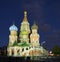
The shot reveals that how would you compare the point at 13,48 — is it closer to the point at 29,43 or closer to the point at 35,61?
the point at 29,43

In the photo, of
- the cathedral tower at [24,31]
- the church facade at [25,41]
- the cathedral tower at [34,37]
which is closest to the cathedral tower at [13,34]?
the church facade at [25,41]

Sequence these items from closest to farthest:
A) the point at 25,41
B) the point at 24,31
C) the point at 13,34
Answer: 1. the point at 25,41
2. the point at 24,31
3. the point at 13,34

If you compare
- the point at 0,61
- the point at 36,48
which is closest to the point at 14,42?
the point at 36,48

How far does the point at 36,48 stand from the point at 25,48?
4936 millimetres

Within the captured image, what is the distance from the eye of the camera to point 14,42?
3775 inches

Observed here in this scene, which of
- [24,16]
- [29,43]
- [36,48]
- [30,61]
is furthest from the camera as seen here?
[24,16]

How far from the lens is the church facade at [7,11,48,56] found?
90875 millimetres

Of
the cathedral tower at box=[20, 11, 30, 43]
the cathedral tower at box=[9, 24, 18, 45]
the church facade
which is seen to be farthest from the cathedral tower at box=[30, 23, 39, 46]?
the cathedral tower at box=[9, 24, 18, 45]

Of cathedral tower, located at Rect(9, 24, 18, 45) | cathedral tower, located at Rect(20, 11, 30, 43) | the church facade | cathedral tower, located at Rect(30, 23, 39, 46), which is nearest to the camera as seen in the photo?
the church facade

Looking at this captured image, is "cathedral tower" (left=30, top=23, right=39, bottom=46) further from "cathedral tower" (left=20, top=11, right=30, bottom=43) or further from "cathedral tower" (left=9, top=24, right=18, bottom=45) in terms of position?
"cathedral tower" (left=9, top=24, right=18, bottom=45)

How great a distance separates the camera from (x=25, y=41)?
319 feet

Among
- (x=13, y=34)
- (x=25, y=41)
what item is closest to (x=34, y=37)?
(x=25, y=41)

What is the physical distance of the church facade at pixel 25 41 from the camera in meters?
90.9

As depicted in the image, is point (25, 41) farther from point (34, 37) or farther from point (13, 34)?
point (13, 34)
